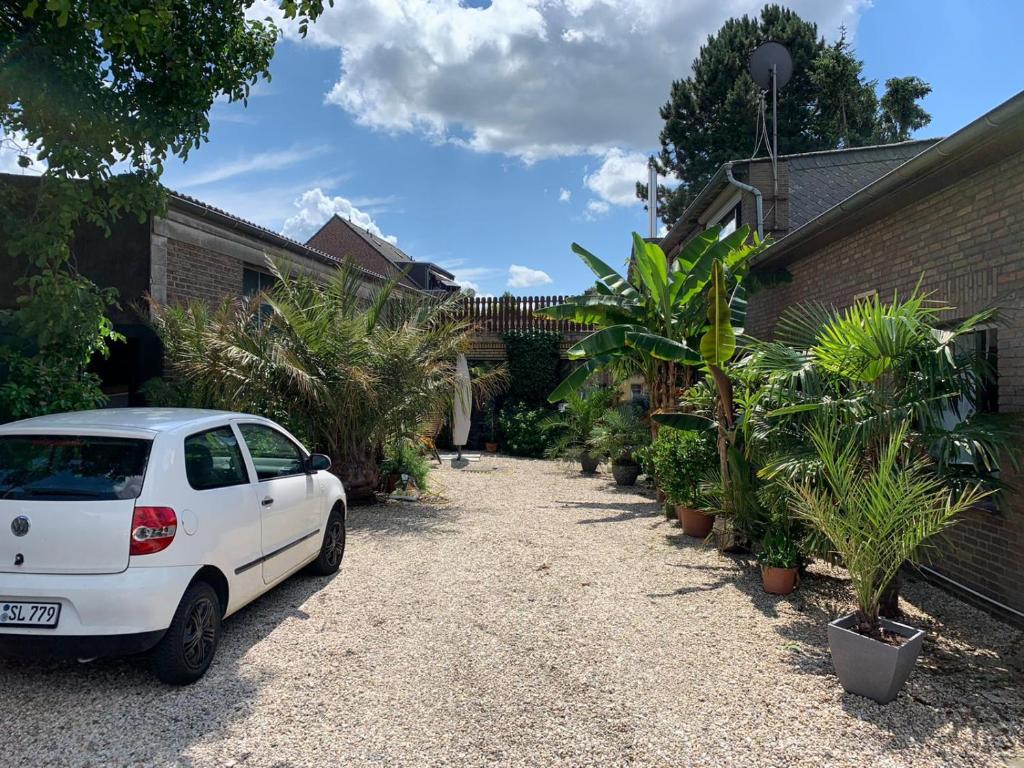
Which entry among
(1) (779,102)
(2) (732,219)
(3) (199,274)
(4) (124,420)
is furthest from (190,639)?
(1) (779,102)

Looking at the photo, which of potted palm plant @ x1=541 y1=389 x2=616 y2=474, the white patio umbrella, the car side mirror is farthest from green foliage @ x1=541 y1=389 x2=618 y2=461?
the car side mirror

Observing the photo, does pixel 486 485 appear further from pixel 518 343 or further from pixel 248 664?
pixel 248 664

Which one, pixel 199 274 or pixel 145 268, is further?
pixel 199 274

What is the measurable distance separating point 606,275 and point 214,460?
8554 millimetres

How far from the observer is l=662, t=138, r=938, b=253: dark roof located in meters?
14.0

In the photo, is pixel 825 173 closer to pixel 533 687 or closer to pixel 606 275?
pixel 606 275

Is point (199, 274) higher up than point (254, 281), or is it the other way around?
point (254, 281)

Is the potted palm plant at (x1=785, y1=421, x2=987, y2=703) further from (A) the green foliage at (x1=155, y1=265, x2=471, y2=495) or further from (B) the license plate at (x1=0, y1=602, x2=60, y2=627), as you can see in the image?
(A) the green foliage at (x1=155, y1=265, x2=471, y2=495)

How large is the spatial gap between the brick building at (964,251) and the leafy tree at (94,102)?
18.3ft

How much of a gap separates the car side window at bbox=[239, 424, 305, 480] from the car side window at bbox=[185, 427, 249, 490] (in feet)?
0.73

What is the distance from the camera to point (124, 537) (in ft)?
12.4

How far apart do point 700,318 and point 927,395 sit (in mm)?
5603

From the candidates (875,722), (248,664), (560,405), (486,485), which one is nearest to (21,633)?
(248,664)

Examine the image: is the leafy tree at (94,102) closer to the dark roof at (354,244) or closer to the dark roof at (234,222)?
the dark roof at (234,222)
